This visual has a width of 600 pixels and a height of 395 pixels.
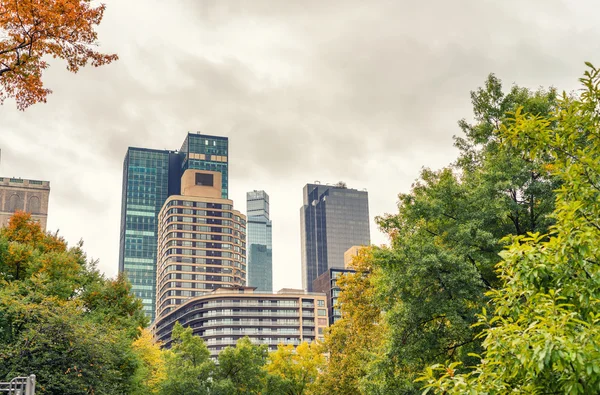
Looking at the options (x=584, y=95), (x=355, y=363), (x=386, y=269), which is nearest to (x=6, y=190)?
(x=355, y=363)

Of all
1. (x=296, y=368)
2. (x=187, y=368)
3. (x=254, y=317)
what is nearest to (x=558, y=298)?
(x=187, y=368)

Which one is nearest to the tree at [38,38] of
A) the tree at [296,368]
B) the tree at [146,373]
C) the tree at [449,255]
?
the tree at [449,255]

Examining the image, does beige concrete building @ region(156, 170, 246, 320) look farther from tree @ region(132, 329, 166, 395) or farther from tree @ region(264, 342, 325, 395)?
tree @ region(264, 342, 325, 395)

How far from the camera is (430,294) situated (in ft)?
72.4

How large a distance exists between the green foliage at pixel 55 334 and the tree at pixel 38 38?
14.1 m

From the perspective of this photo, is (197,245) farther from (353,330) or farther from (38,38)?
(38,38)

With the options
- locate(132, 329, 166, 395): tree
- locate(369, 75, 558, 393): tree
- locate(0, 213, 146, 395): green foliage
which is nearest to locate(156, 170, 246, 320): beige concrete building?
locate(132, 329, 166, 395): tree

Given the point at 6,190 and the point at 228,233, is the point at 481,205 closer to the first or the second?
the point at 6,190

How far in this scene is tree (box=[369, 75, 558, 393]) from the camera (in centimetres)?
2128

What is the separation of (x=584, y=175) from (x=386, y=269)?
1452 cm

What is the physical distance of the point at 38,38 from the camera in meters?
12.8

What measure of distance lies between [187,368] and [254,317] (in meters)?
101

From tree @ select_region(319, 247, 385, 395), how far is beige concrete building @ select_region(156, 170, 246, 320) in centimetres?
13707

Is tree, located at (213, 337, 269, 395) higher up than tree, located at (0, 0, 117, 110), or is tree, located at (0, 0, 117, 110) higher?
tree, located at (0, 0, 117, 110)
